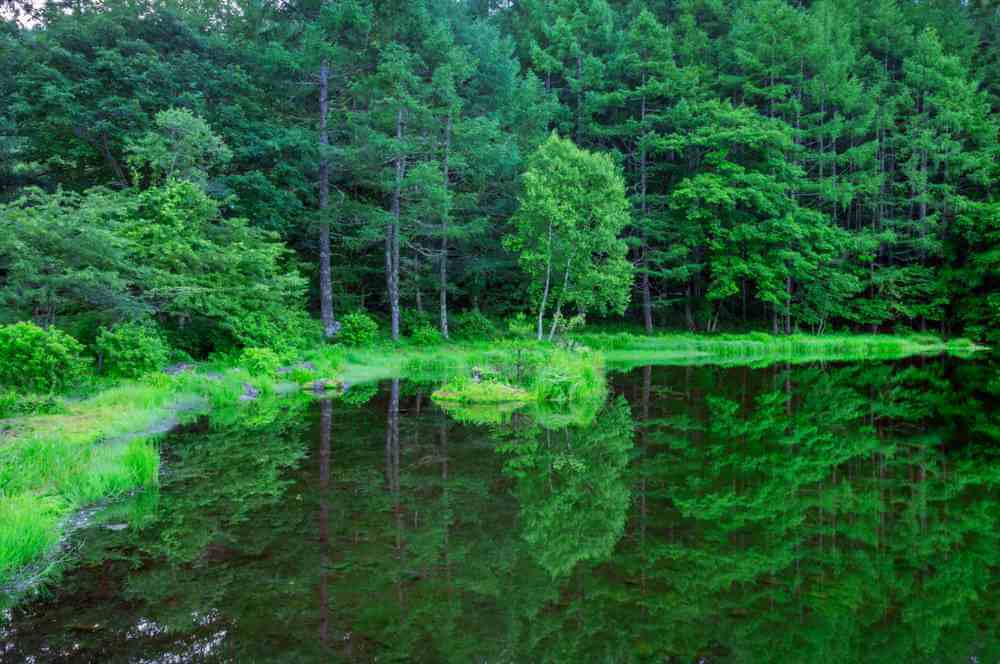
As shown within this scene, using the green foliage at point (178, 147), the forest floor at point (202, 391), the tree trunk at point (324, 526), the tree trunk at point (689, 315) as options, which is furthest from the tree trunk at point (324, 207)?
the tree trunk at point (689, 315)

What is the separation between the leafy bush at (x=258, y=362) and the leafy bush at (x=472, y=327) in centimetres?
1312

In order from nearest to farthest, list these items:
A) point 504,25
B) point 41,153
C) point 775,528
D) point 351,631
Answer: point 351,631 → point 775,528 → point 41,153 → point 504,25

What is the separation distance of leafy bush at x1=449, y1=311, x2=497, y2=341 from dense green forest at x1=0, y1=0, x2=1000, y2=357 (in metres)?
0.18

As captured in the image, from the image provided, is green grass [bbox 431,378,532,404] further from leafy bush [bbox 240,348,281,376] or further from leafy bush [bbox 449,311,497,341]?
leafy bush [bbox 449,311,497,341]

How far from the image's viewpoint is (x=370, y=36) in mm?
29781

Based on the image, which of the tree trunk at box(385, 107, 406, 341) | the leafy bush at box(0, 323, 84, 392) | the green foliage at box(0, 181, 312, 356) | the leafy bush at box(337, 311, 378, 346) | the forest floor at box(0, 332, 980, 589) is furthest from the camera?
the tree trunk at box(385, 107, 406, 341)

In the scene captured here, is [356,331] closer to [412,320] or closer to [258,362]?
[412,320]

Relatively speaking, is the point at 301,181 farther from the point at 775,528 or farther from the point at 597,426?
the point at 775,528

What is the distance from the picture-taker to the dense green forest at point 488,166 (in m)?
19.5

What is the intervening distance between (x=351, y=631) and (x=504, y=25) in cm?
4899

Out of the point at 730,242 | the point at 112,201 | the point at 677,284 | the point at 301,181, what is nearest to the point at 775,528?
the point at 112,201

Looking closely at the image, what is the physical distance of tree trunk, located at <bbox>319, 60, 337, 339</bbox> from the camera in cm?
2670

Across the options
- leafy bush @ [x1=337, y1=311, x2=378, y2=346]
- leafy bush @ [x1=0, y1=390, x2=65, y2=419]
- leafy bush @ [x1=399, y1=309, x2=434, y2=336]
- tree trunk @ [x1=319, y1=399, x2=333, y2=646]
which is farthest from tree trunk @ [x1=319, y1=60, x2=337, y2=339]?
leafy bush @ [x1=0, y1=390, x2=65, y2=419]

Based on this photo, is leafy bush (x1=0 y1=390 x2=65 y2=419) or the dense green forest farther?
the dense green forest
